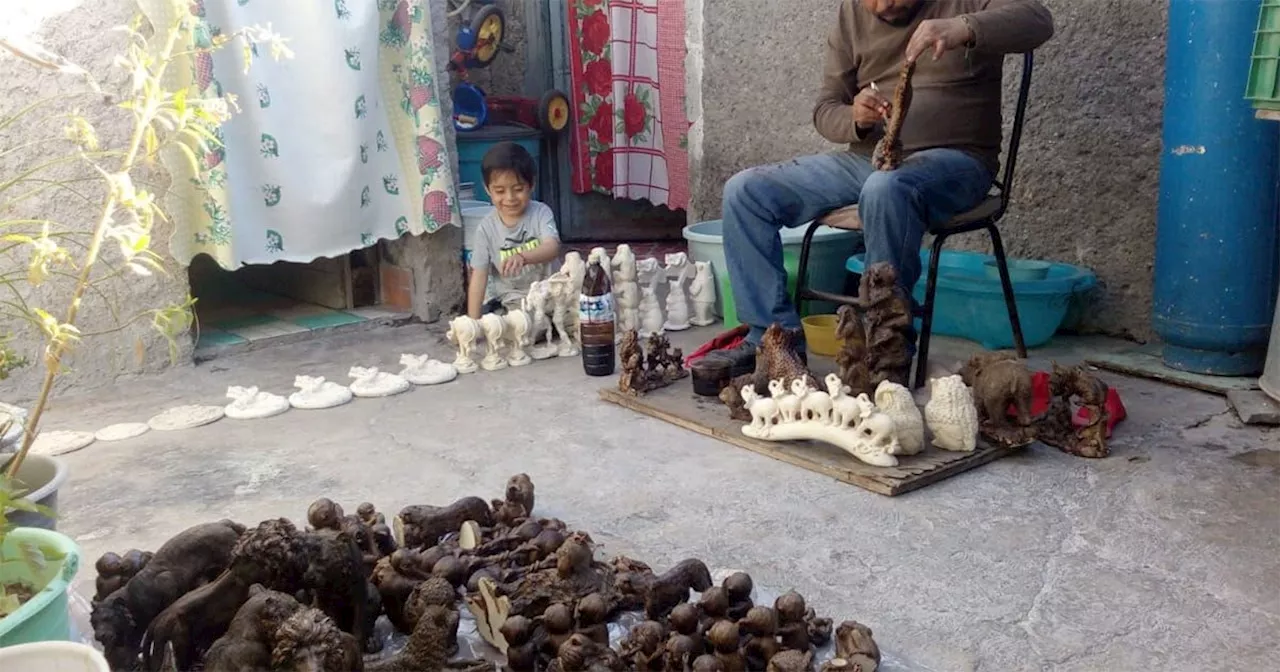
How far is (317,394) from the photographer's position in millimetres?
3480

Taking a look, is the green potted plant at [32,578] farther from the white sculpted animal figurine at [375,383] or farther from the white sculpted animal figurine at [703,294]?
the white sculpted animal figurine at [703,294]

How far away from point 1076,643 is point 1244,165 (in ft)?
6.54

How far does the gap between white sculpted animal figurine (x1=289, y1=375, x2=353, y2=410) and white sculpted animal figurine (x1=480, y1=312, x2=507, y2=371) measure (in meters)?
0.53

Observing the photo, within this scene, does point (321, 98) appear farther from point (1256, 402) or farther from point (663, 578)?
point (1256, 402)

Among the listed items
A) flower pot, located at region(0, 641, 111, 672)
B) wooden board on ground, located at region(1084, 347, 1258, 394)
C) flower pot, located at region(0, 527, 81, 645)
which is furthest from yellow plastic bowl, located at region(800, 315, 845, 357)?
flower pot, located at region(0, 641, 111, 672)

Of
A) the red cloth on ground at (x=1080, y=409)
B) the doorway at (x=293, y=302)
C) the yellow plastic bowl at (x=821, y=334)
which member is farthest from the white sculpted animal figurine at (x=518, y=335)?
the red cloth on ground at (x=1080, y=409)

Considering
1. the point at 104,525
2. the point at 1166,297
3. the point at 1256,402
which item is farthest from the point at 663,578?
the point at 1166,297

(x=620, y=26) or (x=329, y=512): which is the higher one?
(x=620, y=26)

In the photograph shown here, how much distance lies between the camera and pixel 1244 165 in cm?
318

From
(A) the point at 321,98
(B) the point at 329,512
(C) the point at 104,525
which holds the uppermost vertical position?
(A) the point at 321,98

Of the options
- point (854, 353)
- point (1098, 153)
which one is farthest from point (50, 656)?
point (1098, 153)

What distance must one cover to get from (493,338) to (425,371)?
0.90 feet

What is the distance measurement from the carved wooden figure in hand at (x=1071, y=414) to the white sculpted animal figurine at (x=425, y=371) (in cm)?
196

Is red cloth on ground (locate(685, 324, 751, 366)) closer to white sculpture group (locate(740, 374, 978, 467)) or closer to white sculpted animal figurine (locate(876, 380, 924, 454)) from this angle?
white sculpture group (locate(740, 374, 978, 467))
